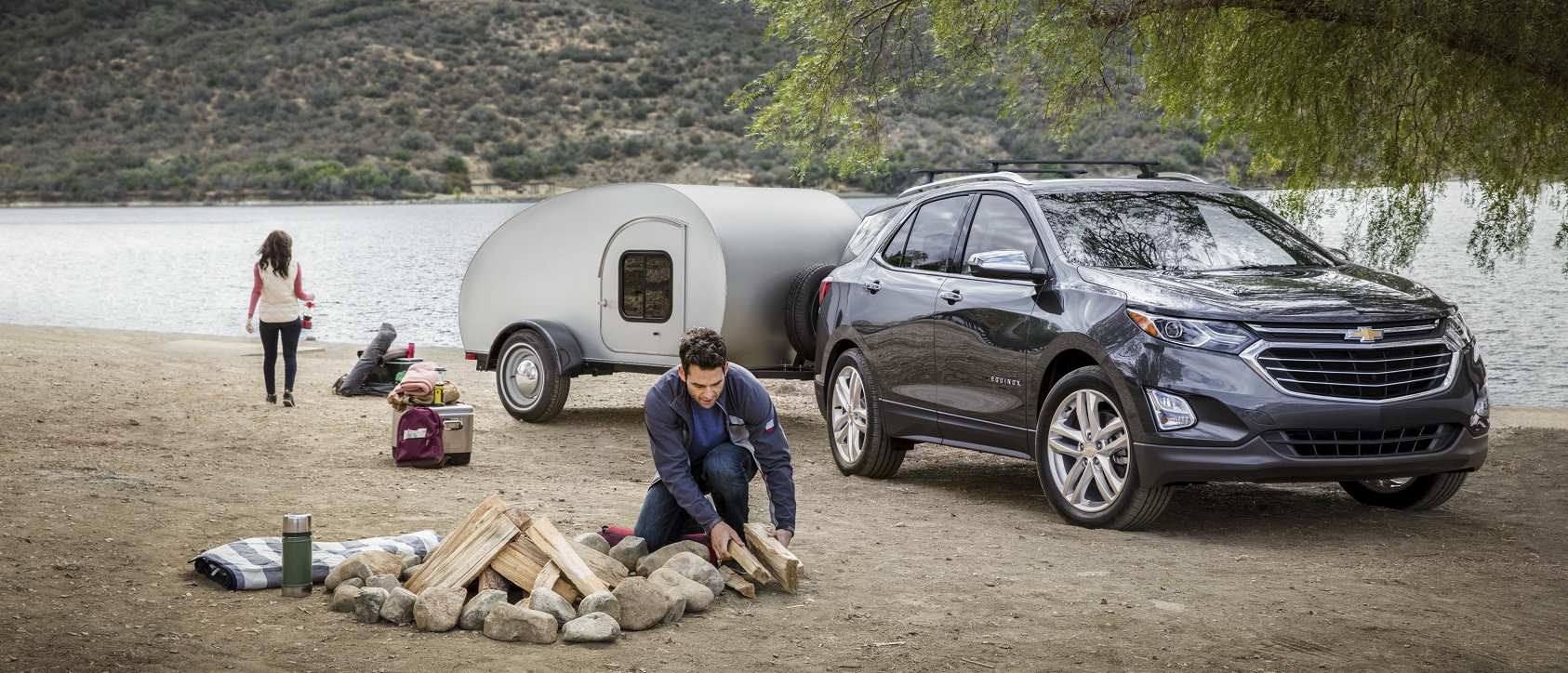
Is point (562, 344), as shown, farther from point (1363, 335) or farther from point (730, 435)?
point (1363, 335)

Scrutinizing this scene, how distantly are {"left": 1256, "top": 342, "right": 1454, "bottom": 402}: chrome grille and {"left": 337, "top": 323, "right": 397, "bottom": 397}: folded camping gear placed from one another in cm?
1100

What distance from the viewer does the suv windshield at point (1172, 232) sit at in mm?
7766

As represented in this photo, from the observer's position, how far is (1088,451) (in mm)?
7340

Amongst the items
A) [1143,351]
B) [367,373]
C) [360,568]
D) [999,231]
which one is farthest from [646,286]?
[360,568]

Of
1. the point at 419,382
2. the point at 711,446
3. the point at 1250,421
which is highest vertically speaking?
the point at 1250,421

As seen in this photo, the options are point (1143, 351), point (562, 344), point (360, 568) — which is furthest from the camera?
point (562, 344)

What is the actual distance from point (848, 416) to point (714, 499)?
3439mm

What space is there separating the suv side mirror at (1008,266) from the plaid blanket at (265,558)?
341cm

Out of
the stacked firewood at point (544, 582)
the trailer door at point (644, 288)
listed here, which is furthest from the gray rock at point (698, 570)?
the trailer door at point (644, 288)

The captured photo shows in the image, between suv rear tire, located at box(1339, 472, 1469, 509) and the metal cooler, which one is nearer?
suv rear tire, located at box(1339, 472, 1469, 509)

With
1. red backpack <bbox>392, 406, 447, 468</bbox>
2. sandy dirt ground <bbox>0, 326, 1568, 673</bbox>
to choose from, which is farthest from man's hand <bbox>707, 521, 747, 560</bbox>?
red backpack <bbox>392, 406, 447, 468</bbox>

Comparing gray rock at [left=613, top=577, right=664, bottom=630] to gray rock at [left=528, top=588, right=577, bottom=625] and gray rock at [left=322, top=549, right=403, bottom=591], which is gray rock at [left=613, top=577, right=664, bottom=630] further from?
gray rock at [left=322, top=549, right=403, bottom=591]

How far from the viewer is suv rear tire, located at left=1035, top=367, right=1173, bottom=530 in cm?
714

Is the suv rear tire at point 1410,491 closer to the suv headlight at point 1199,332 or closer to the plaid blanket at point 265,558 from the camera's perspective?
the suv headlight at point 1199,332
